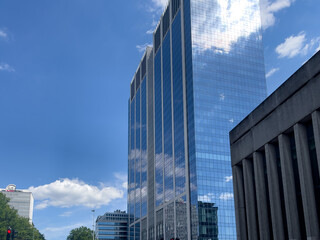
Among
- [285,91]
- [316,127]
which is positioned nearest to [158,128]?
[285,91]

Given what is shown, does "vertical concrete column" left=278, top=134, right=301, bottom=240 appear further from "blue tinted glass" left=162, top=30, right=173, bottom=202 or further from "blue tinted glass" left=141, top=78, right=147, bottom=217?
"blue tinted glass" left=141, top=78, right=147, bottom=217

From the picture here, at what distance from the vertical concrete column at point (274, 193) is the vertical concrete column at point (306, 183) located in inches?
144

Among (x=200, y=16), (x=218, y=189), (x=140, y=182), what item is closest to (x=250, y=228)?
(x=218, y=189)

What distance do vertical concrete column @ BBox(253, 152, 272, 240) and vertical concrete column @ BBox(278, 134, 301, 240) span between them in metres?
3.81

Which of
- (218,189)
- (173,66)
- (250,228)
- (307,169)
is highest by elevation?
(173,66)

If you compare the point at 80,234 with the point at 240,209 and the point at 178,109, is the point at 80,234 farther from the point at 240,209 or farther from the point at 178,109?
the point at 240,209

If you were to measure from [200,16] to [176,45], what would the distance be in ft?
40.1

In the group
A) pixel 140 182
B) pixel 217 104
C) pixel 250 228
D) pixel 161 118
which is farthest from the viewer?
pixel 140 182

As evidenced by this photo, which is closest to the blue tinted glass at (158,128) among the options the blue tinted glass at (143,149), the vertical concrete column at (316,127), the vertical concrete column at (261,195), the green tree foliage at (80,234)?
the blue tinted glass at (143,149)

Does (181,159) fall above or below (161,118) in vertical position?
below

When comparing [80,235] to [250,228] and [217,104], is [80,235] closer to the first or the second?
[217,104]

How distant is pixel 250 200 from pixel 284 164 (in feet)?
22.6

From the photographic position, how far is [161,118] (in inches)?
5522

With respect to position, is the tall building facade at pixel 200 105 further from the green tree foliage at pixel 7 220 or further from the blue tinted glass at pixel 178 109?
the green tree foliage at pixel 7 220
